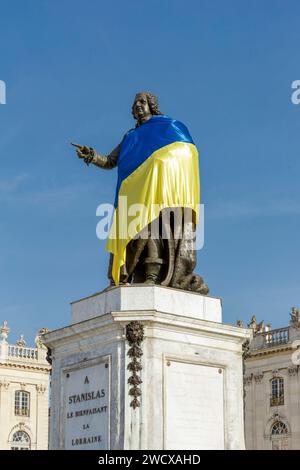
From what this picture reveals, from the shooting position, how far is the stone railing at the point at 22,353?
6144 cm

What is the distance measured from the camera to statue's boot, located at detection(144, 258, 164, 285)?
40.2 ft

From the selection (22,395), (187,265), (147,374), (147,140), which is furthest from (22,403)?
(147,374)

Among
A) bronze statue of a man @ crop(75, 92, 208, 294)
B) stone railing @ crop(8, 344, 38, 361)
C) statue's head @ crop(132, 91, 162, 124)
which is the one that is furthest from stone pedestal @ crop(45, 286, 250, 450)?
stone railing @ crop(8, 344, 38, 361)

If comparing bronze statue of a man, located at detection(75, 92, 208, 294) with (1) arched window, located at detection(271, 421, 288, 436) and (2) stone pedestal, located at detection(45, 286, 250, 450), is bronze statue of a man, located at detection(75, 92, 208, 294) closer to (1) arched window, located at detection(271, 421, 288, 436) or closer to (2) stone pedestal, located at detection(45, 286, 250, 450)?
(2) stone pedestal, located at detection(45, 286, 250, 450)

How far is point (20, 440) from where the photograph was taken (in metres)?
61.1

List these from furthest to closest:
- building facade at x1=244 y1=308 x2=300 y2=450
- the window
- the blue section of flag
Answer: the window
building facade at x1=244 y1=308 x2=300 y2=450
the blue section of flag

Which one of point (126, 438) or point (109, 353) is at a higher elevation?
point (109, 353)

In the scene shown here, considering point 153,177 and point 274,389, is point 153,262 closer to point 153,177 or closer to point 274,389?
point 153,177

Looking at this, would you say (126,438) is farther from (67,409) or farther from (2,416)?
(2,416)

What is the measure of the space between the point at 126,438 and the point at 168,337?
127 centimetres

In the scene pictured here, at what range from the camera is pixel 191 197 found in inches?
492

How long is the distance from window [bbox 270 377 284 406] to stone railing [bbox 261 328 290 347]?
6.56 feet
